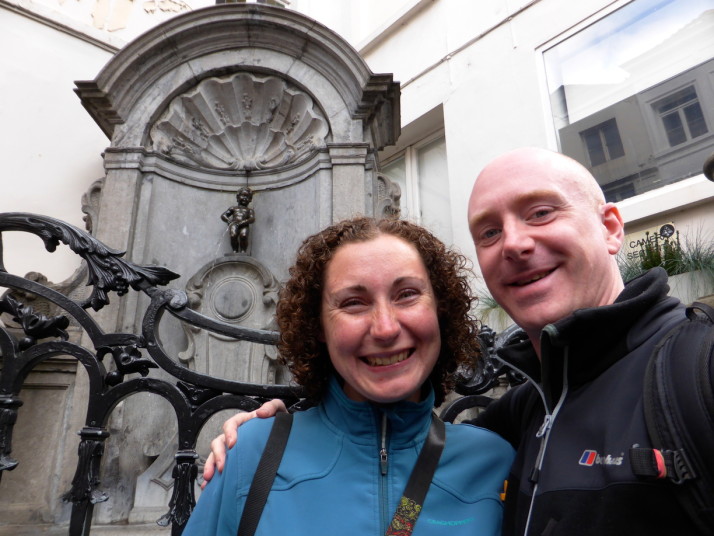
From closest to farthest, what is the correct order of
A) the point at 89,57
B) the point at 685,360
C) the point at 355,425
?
the point at 685,360 → the point at 355,425 → the point at 89,57

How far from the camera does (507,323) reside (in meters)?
5.73

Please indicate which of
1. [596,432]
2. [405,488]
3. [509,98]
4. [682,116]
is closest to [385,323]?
[405,488]

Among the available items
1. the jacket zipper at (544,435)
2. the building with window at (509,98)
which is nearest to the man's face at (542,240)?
the jacket zipper at (544,435)

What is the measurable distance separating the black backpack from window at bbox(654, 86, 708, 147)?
18.0ft

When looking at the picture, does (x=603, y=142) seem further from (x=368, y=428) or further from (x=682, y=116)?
(x=368, y=428)

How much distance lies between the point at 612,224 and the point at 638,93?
5.68 meters

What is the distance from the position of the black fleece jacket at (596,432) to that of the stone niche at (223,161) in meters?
3.01

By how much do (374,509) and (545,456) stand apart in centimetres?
35

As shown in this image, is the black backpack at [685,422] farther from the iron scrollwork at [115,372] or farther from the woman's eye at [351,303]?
the iron scrollwork at [115,372]

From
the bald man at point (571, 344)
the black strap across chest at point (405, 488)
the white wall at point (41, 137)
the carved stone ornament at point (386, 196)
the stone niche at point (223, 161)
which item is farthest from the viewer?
the white wall at point (41, 137)

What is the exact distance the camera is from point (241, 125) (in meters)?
5.12

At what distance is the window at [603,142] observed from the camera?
19.6ft

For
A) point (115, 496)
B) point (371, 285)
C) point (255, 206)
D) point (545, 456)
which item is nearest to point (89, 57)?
point (255, 206)

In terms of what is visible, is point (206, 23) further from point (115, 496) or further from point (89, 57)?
point (115, 496)
